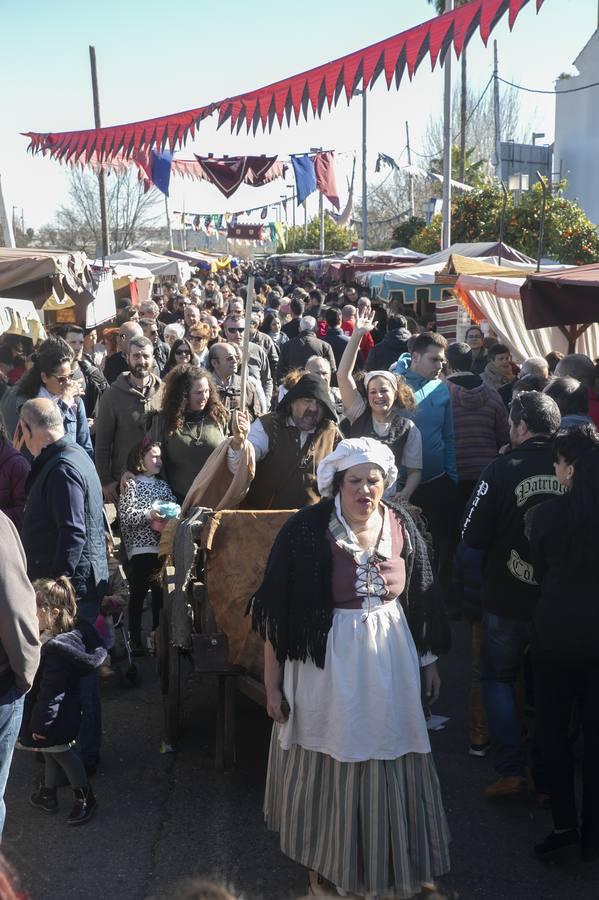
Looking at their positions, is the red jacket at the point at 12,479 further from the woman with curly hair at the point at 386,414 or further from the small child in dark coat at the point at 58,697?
the woman with curly hair at the point at 386,414

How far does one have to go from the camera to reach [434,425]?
21.4ft

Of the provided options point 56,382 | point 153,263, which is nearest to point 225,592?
point 56,382

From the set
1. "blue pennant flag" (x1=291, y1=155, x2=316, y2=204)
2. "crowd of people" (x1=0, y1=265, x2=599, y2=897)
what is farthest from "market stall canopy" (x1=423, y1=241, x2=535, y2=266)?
"crowd of people" (x1=0, y1=265, x2=599, y2=897)

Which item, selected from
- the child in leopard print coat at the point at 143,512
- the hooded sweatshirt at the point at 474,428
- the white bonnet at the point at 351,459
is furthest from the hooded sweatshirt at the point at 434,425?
the white bonnet at the point at 351,459

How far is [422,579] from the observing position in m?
3.84

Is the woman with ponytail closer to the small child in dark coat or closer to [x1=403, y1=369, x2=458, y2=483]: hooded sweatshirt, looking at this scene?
the small child in dark coat

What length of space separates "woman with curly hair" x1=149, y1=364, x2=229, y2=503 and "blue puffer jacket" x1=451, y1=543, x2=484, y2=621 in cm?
198

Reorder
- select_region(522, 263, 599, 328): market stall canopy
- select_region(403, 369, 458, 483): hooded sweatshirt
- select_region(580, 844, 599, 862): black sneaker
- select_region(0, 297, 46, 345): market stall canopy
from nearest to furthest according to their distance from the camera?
select_region(580, 844, 599, 862): black sneaker < select_region(403, 369, 458, 483): hooded sweatshirt < select_region(522, 263, 599, 328): market stall canopy < select_region(0, 297, 46, 345): market stall canopy

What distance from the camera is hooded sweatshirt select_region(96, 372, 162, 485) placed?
6949 millimetres

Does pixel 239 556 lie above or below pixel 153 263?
below

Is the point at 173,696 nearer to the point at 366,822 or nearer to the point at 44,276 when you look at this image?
the point at 366,822

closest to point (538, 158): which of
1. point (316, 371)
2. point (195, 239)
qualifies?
point (316, 371)

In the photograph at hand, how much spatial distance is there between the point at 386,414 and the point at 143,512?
64.6 inches

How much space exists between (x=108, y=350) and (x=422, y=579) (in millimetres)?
8236
